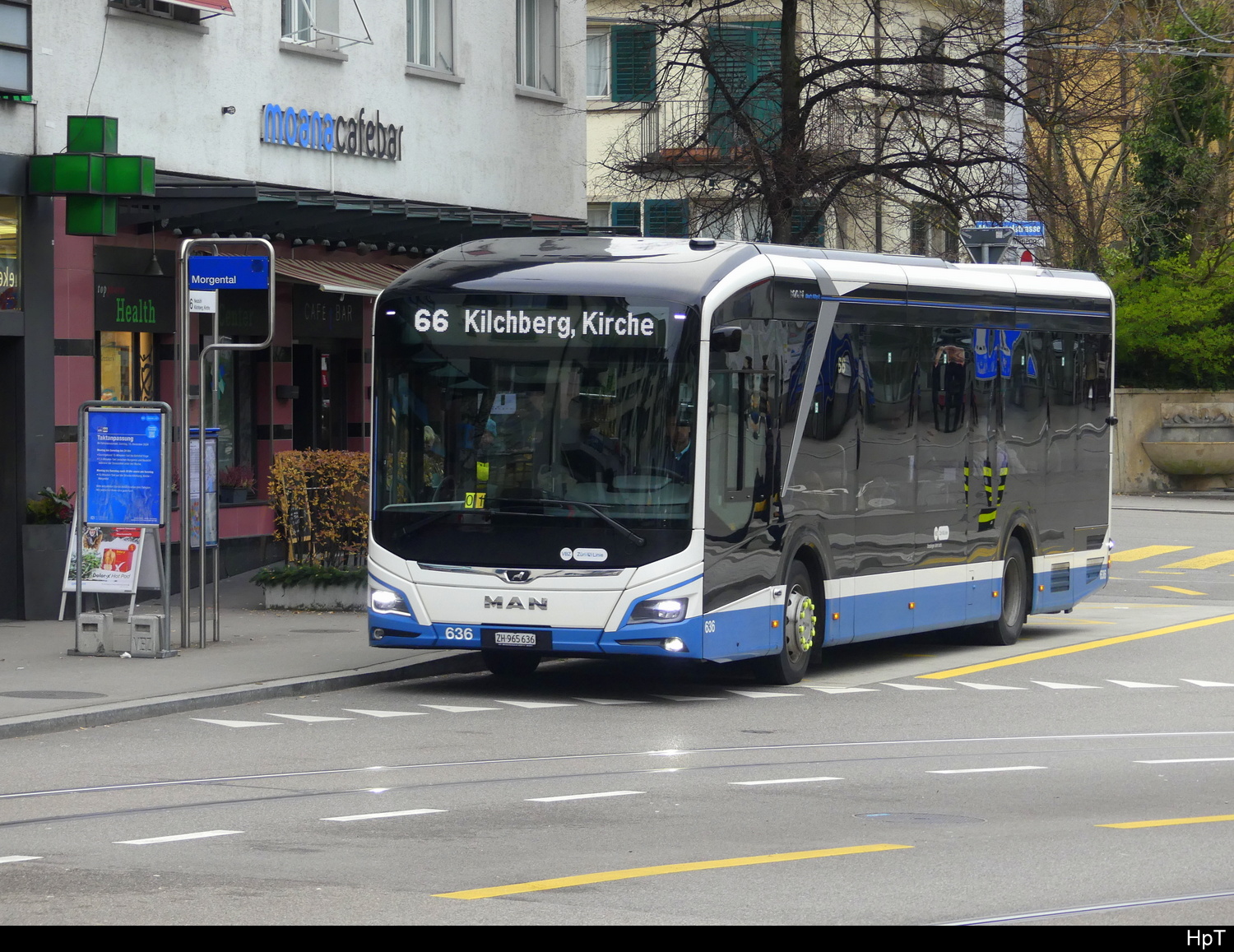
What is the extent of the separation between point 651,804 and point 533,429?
4459 mm

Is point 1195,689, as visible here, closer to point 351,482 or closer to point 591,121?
point 351,482

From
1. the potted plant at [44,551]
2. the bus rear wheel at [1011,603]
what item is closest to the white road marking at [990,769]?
the bus rear wheel at [1011,603]

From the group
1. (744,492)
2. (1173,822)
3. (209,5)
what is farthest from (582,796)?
(209,5)

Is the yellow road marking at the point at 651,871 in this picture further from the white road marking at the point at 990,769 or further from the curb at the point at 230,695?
the curb at the point at 230,695

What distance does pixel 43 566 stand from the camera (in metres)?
18.5

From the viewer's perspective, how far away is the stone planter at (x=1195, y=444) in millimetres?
41656

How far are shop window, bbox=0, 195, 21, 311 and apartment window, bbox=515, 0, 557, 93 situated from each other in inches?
352

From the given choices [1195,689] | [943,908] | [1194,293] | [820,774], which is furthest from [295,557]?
[1194,293]

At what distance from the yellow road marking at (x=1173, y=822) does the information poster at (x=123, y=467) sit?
856 centimetres

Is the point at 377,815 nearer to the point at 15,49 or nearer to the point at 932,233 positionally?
the point at 15,49

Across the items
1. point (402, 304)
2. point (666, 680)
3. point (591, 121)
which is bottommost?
point (666, 680)

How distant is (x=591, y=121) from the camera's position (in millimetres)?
46125
